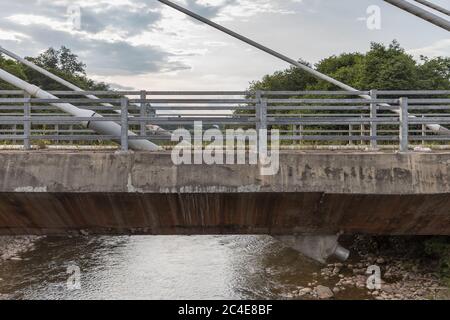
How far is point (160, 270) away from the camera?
15.1 metres

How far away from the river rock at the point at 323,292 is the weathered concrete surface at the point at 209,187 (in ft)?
19.5

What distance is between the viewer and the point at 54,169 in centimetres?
670

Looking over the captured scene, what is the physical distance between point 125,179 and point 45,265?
432 inches

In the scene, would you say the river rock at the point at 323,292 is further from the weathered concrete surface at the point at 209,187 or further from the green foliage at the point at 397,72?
the green foliage at the point at 397,72

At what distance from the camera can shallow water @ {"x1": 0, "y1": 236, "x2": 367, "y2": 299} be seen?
514 inches

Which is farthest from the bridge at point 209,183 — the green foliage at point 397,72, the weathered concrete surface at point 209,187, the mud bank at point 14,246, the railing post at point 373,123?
the green foliage at point 397,72

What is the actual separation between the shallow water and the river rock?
282 mm

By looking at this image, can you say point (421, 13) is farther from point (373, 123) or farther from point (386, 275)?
point (386, 275)

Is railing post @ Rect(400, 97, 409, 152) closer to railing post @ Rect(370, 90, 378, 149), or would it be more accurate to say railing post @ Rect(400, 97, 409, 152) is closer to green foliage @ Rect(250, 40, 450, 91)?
railing post @ Rect(370, 90, 378, 149)

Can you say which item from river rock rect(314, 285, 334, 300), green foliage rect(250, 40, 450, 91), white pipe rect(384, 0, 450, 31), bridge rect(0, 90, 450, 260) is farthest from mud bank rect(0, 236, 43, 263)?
green foliage rect(250, 40, 450, 91)

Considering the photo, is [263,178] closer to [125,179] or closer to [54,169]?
[125,179]

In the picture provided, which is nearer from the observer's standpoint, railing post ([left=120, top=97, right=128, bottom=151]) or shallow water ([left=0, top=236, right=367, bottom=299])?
railing post ([left=120, top=97, right=128, bottom=151])

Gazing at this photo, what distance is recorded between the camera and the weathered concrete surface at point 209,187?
263 inches
